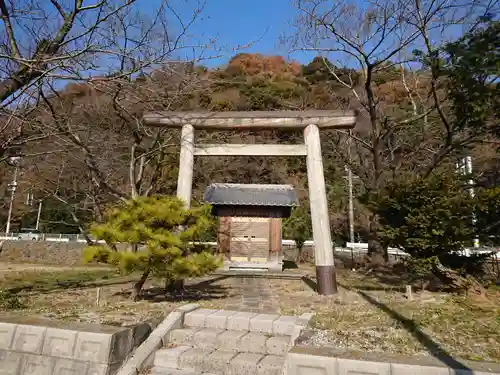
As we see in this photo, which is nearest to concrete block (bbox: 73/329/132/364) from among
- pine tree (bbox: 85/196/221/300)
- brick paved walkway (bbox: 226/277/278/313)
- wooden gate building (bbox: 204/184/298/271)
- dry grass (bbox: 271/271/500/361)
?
pine tree (bbox: 85/196/221/300)

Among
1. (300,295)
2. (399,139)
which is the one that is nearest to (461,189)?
(300,295)

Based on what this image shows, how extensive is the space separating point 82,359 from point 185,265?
205 centimetres

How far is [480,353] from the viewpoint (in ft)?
11.6

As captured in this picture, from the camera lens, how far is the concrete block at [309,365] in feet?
10.1

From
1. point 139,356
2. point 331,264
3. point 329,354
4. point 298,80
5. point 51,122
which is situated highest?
point 298,80

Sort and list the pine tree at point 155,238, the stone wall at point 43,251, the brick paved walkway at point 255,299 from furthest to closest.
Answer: the stone wall at point 43,251 → the brick paved walkway at point 255,299 → the pine tree at point 155,238

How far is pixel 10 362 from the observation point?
380 cm

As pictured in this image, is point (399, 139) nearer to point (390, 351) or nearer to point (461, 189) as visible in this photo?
point (461, 189)

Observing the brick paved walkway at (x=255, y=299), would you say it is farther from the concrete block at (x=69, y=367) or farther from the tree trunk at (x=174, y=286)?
the concrete block at (x=69, y=367)

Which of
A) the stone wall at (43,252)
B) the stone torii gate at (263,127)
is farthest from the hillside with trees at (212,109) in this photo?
the stone wall at (43,252)

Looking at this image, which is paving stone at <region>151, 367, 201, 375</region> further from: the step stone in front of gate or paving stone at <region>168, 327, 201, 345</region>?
paving stone at <region>168, 327, 201, 345</region>

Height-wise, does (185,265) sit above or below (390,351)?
above

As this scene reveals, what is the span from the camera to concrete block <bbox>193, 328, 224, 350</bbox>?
419 centimetres

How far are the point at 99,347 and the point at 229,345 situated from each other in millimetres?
1336
